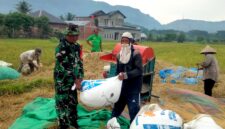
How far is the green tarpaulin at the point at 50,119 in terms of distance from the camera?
18.0 ft

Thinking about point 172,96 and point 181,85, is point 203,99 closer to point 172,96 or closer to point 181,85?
point 172,96

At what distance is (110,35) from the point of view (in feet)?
223

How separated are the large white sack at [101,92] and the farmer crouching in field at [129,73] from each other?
5.8 inches

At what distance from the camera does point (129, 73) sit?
4.97 metres

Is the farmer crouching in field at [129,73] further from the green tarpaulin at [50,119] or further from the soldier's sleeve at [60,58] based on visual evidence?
the soldier's sleeve at [60,58]

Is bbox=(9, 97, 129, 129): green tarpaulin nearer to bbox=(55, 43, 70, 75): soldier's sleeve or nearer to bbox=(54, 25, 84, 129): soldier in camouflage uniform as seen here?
bbox=(54, 25, 84, 129): soldier in camouflage uniform

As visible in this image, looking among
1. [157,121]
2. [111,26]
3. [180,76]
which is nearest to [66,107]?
[157,121]

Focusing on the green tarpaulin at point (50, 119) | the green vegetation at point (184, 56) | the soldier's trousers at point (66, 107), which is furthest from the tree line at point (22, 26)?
the soldier's trousers at point (66, 107)

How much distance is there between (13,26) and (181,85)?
37.5 metres

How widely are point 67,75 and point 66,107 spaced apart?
475mm

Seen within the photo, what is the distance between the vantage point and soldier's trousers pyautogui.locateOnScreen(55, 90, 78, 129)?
202 inches

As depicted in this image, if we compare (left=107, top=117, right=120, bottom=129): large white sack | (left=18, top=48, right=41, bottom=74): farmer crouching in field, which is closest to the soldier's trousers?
(left=107, top=117, right=120, bottom=129): large white sack

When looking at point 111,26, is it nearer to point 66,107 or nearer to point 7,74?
point 7,74

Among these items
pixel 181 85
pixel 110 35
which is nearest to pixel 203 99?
pixel 181 85
